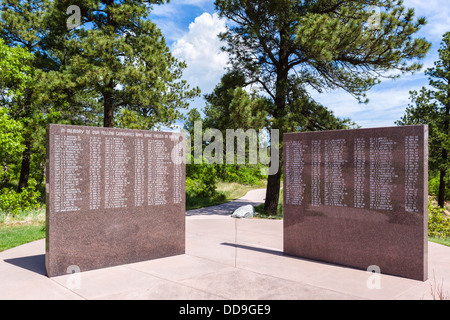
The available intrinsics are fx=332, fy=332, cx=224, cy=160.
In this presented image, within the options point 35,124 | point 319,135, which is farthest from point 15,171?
point 319,135

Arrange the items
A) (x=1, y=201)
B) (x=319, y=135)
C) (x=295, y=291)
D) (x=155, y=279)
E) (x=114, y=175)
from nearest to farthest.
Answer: (x=295, y=291) → (x=155, y=279) → (x=114, y=175) → (x=319, y=135) → (x=1, y=201)

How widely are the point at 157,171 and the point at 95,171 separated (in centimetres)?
135

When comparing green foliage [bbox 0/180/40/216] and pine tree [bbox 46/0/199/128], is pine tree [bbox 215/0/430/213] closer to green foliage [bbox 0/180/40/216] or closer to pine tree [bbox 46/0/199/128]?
pine tree [bbox 46/0/199/128]

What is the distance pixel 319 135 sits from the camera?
23.8 ft

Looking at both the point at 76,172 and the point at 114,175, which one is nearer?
the point at 76,172

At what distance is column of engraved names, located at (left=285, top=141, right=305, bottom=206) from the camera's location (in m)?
7.51

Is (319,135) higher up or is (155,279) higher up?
(319,135)

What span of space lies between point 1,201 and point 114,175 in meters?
11.0

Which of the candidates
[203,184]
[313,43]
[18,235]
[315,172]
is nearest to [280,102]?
[313,43]

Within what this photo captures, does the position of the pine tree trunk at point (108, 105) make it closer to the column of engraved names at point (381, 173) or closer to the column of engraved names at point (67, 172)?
the column of engraved names at point (67, 172)

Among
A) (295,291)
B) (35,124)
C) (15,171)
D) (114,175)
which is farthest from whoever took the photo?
(15,171)

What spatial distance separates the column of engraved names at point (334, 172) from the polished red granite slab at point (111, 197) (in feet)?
10.6

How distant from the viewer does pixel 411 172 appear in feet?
19.8
